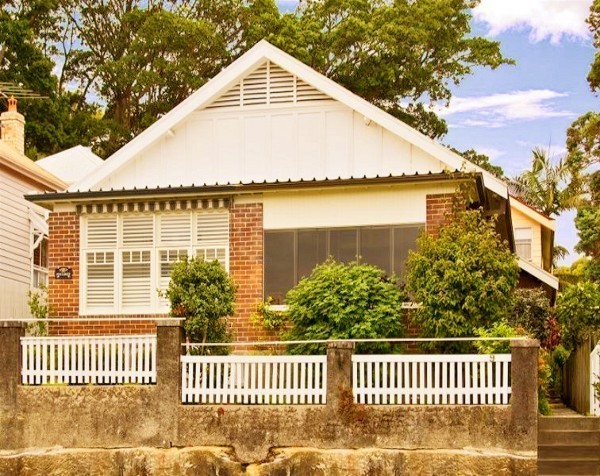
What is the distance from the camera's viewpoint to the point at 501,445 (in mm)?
13281

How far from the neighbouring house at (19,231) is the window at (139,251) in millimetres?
5589

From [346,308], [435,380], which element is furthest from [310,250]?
[435,380]

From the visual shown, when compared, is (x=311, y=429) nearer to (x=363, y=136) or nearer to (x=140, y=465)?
(x=140, y=465)

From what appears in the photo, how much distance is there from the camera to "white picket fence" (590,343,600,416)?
568 inches

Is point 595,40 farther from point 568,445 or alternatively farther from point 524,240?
point 568,445

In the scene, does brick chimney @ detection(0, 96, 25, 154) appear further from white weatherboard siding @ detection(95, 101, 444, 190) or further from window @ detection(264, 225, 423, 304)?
window @ detection(264, 225, 423, 304)

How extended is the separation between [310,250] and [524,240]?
1394cm

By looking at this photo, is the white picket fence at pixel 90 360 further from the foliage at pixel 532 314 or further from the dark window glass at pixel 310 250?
the foliage at pixel 532 314

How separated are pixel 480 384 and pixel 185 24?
25063 mm

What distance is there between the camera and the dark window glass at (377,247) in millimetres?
16892

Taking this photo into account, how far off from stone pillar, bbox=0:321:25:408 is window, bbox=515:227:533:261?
18341 millimetres

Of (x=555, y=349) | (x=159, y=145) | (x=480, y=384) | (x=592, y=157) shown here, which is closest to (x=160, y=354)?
(x=480, y=384)

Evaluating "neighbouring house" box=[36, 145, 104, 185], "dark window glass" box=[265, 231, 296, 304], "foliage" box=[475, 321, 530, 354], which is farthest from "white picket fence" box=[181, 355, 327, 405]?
"neighbouring house" box=[36, 145, 104, 185]

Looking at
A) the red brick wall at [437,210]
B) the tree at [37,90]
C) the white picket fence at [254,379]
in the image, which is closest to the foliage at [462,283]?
the red brick wall at [437,210]
